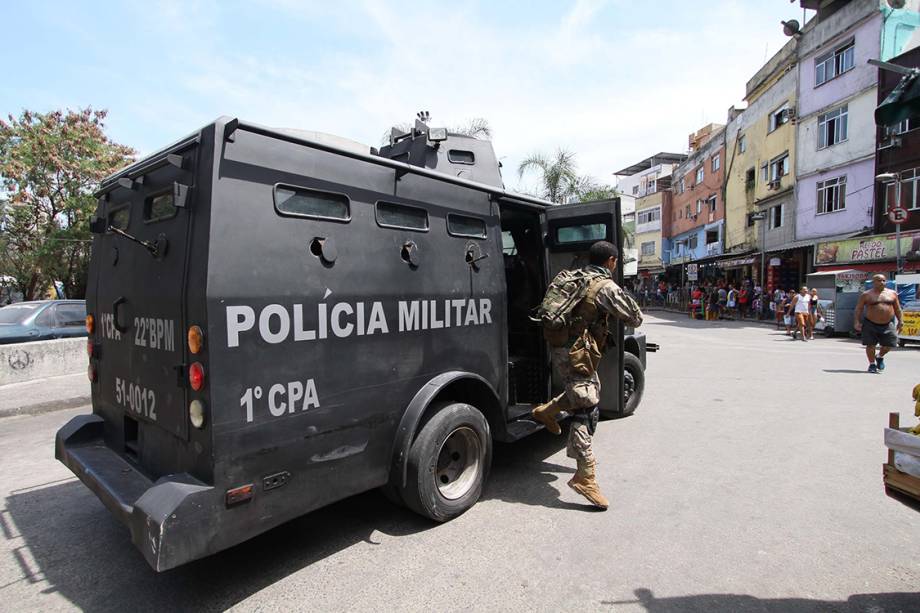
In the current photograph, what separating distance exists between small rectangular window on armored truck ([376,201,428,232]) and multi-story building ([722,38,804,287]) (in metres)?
25.2

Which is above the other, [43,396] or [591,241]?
[591,241]

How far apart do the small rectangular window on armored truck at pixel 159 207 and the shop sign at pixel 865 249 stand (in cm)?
2208

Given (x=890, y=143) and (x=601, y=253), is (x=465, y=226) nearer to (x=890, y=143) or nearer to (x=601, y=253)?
(x=601, y=253)

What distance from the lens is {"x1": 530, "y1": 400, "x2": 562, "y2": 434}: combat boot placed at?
14.0 feet

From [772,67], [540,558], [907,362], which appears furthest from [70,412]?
[772,67]

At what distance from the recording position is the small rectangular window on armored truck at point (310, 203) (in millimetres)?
2756

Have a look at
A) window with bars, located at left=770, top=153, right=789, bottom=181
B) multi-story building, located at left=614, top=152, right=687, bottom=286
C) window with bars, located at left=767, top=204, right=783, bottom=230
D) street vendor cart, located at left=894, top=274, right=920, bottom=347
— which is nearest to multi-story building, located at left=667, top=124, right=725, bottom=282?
multi-story building, located at left=614, top=152, right=687, bottom=286

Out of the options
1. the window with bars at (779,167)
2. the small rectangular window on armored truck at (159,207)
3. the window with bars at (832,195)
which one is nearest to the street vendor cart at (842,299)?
the window with bars at (832,195)

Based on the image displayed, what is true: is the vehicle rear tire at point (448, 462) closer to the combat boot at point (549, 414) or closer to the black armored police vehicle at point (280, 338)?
the black armored police vehicle at point (280, 338)

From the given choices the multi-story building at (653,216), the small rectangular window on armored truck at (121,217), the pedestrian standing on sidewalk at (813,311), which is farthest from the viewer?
the multi-story building at (653,216)

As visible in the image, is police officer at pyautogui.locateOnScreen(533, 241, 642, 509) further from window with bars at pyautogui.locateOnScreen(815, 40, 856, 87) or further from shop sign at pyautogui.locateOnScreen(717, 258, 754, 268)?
shop sign at pyautogui.locateOnScreen(717, 258, 754, 268)

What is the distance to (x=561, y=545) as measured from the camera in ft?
10.9

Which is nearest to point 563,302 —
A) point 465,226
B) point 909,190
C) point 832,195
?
point 465,226

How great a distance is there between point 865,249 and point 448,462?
21970 millimetres
